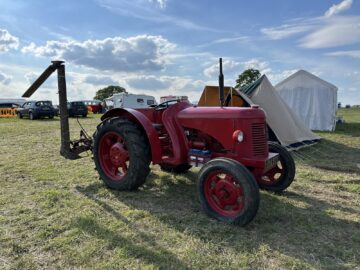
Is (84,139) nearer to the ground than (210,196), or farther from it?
farther from it

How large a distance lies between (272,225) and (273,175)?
1441mm

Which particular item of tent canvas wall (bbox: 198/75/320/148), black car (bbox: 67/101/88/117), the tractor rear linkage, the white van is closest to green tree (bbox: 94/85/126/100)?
the white van

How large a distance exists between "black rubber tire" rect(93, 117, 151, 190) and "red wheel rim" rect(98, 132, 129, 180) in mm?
121

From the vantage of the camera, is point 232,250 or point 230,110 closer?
point 232,250

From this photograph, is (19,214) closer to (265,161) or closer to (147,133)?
(147,133)

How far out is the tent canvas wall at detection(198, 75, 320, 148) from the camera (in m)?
9.58

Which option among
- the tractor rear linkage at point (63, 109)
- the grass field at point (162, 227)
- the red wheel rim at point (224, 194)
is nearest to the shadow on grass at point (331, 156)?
the grass field at point (162, 227)

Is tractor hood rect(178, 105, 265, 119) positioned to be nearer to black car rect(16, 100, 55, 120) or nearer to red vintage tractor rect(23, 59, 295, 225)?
red vintage tractor rect(23, 59, 295, 225)

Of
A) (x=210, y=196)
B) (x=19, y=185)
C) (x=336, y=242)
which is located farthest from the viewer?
(x=19, y=185)

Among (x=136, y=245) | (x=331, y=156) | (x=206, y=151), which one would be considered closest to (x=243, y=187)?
(x=206, y=151)

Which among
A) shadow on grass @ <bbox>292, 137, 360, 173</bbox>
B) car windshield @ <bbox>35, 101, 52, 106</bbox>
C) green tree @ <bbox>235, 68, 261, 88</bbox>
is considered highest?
green tree @ <bbox>235, 68, 261, 88</bbox>

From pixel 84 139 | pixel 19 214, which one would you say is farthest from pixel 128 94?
pixel 19 214

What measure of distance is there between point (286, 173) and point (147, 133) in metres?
2.11

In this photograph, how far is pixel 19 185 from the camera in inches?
208
